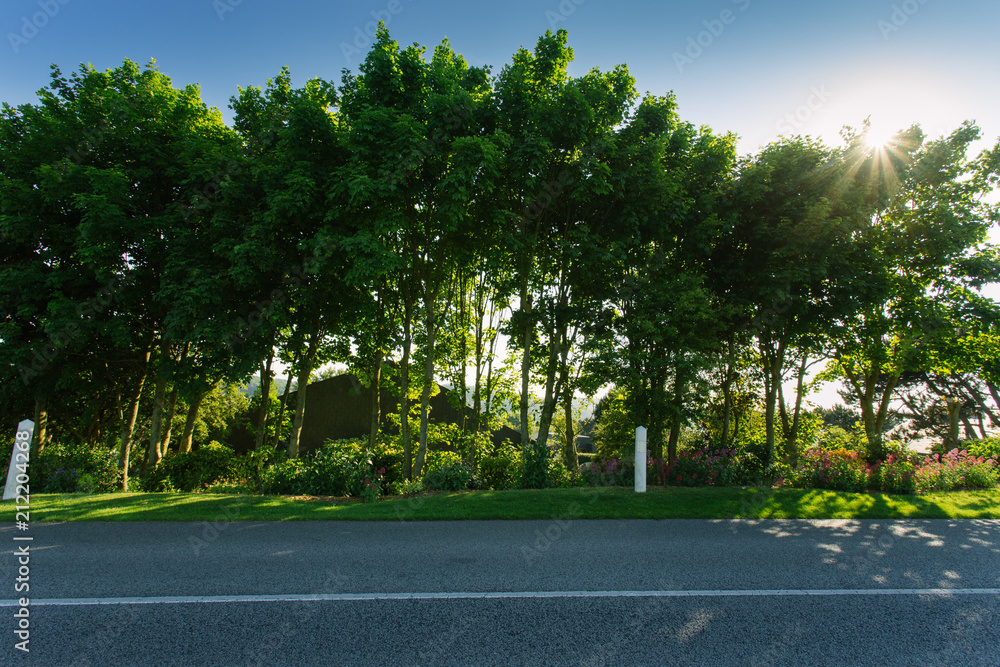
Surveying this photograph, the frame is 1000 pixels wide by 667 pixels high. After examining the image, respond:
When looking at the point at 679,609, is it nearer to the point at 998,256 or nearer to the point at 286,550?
the point at 286,550

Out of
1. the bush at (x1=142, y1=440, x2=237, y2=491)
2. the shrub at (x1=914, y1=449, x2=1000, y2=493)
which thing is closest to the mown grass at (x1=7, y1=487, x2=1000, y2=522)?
the shrub at (x1=914, y1=449, x2=1000, y2=493)

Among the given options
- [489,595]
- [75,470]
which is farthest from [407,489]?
[75,470]

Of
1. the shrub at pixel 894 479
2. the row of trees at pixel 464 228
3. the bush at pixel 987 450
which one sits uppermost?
the row of trees at pixel 464 228

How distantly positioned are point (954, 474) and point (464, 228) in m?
16.4

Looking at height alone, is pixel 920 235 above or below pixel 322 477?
above

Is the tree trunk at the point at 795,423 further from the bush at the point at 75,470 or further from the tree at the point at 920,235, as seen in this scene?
the bush at the point at 75,470

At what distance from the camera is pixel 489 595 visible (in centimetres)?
A: 450

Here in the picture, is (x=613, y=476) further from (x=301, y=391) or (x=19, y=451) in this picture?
(x=19, y=451)

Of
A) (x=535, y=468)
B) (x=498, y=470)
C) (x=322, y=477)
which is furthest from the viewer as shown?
(x=498, y=470)

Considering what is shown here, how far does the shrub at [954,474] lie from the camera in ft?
43.4

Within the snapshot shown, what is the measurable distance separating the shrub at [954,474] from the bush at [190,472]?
2001cm

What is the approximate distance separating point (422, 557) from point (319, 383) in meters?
27.0

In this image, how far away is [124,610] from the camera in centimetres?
407

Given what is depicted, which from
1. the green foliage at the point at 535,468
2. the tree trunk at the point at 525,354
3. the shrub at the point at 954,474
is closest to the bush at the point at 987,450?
the shrub at the point at 954,474
